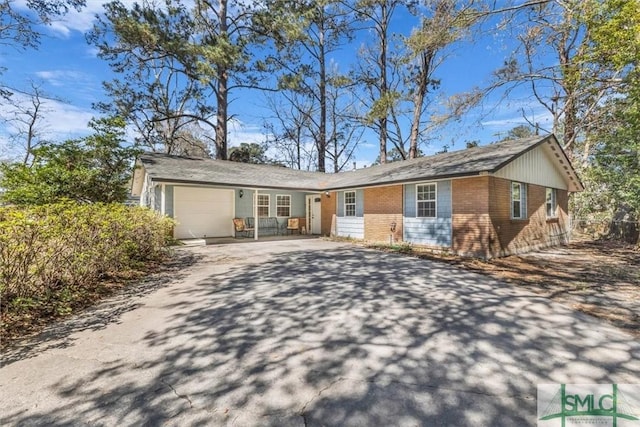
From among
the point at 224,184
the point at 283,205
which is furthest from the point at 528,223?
the point at 224,184

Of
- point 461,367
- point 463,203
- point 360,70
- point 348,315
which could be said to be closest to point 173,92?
point 360,70

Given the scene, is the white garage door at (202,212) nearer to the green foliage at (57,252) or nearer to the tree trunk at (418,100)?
the green foliage at (57,252)

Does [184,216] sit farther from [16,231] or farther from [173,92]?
[173,92]

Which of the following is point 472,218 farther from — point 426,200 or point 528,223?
point 528,223

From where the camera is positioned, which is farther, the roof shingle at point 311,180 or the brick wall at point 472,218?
the roof shingle at point 311,180

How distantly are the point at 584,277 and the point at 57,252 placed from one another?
10329mm

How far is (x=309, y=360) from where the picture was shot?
10.2 feet

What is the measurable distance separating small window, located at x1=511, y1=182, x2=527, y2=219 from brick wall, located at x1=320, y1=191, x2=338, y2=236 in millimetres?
7487

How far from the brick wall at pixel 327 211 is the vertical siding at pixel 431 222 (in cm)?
441

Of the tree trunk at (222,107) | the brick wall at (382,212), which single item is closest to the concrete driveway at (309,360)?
the brick wall at (382,212)

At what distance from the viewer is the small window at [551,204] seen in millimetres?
12716

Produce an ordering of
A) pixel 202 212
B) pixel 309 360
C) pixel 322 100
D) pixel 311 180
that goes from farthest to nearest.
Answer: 1. pixel 322 100
2. pixel 311 180
3. pixel 202 212
4. pixel 309 360

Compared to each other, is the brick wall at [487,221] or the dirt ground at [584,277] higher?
the brick wall at [487,221]

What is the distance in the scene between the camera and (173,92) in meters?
22.6
